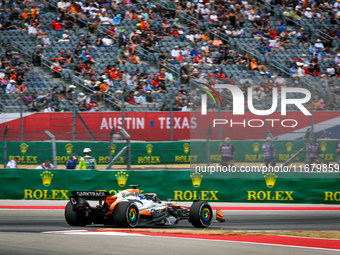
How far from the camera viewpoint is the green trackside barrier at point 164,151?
1623 cm

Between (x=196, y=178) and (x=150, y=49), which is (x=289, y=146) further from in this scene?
(x=150, y=49)

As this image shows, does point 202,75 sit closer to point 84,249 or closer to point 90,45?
point 90,45

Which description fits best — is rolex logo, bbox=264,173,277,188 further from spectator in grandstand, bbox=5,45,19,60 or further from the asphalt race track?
spectator in grandstand, bbox=5,45,19,60

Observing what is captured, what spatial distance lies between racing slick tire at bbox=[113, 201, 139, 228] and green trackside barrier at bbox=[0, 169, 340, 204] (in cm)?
551

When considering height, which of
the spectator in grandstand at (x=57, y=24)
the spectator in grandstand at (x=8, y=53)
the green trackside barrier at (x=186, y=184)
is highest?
the spectator in grandstand at (x=57, y=24)

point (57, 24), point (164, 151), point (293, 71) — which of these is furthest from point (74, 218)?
point (293, 71)

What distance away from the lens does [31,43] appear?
81.1 ft

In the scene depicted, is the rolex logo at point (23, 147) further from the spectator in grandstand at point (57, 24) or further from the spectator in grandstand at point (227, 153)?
the spectator in grandstand at point (57, 24)

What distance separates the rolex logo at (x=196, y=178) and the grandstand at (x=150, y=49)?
5295mm

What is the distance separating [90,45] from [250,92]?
29.9 ft

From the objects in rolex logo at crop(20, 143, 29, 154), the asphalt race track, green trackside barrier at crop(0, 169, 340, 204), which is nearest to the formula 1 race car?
the asphalt race track

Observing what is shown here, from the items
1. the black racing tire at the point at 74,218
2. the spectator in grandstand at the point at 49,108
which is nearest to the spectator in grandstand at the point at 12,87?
the spectator in grandstand at the point at 49,108

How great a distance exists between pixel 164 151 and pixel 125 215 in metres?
9.45

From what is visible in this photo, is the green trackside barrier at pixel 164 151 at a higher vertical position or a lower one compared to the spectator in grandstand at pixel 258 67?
lower
